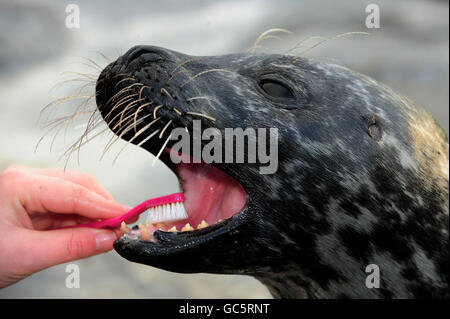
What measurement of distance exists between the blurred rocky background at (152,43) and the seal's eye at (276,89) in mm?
1870

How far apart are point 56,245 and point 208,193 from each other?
524 millimetres

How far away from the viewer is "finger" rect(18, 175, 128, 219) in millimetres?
2182

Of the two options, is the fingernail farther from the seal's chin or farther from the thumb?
the seal's chin

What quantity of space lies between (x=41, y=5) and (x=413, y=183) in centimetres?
355

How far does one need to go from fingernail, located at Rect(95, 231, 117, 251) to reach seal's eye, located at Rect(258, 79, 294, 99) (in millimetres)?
735

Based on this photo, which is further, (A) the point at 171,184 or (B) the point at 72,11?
(B) the point at 72,11

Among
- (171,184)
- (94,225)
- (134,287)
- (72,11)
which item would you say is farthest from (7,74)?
(94,225)

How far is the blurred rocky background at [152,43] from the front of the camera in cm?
361

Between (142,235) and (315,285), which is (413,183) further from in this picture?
(142,235)

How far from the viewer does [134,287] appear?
3.53 metres

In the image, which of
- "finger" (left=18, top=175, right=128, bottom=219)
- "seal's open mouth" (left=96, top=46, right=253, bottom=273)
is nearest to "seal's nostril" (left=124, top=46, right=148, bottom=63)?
"seal's open mouth" (left=96, top=46, right=253, bottom=273)

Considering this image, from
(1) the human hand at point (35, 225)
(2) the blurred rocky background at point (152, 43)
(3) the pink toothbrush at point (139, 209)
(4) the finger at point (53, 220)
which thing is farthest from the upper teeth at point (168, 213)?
(2) the blurred rocky background at point (152, 43)

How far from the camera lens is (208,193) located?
6.75 ft

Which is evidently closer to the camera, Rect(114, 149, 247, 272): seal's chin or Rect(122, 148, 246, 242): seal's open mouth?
Rect(114, 149, 247, 272): seal's chin
